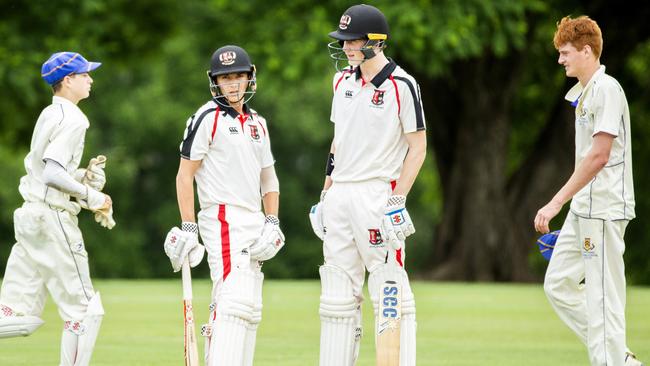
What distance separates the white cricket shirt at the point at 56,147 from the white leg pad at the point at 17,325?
669mm

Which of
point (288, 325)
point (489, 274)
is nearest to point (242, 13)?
point (489, 274)

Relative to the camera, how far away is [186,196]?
7.28 meters

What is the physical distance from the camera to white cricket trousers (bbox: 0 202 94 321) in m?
7.38

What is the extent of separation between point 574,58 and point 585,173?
70 centimetres

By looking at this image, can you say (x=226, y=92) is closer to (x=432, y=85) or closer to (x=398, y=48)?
(x=398, y=48)

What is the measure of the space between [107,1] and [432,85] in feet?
19.2

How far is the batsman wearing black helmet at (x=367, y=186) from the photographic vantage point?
6.88 meters

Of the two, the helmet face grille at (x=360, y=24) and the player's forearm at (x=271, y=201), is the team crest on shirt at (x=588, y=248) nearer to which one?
the helmet face grille at (x=360, y=24)

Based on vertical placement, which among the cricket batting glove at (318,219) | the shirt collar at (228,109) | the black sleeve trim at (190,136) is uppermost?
the shirt collar at (228,109)

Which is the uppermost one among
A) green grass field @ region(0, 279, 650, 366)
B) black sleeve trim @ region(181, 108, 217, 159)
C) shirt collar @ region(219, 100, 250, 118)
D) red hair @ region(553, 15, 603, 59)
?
red hair @ region(553, 15, 603, 59)

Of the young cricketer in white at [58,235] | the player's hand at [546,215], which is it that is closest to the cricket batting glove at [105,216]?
the young cricketer in white at [58,235]

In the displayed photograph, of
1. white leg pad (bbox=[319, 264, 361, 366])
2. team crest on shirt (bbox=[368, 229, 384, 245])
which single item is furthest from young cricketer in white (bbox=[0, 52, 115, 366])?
team crest on shirt (bbox=[368, 229, 384, 245])

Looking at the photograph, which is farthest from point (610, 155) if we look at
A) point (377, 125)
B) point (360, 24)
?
point (360, 24)

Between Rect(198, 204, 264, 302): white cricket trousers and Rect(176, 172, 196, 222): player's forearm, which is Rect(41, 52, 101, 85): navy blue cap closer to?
Rect(176, 172, 196, 222): player's forearm
